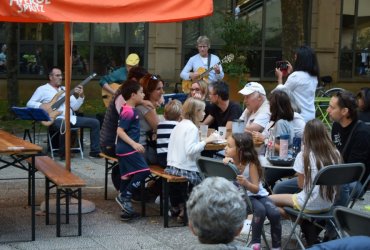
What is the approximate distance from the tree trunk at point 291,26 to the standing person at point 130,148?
797cm

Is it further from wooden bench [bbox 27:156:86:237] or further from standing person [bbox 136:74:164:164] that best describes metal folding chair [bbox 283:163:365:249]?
standing person [bbox 136:74:164:164]

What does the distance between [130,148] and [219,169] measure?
1456mm

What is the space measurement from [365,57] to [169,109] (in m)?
15.2

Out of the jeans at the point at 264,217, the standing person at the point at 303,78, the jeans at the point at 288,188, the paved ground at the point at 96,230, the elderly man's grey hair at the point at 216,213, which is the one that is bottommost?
the paved ground at the point at 96,230

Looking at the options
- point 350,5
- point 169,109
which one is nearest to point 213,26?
point 350,5

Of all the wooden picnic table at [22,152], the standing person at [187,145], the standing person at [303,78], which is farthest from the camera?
the standing person at [303,78]

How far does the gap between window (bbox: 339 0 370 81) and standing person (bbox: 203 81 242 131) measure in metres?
13.2

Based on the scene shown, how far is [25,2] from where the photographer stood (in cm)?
660

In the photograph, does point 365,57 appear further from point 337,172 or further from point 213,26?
point 337,172

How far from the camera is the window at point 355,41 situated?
2139 centimetres

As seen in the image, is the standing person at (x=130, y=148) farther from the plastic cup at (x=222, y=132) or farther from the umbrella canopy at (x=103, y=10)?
the plastic cup at (x=222, y=132)

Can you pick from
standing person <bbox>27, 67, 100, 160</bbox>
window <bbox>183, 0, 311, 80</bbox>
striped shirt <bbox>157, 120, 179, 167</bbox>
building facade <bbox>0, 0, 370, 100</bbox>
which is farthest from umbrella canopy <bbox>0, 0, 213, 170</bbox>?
window <bbox>183, 0, 311, 80</bbox>

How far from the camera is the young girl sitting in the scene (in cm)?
630

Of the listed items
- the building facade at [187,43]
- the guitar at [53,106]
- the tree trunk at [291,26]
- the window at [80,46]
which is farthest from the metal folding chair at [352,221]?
the window at [80,46]
